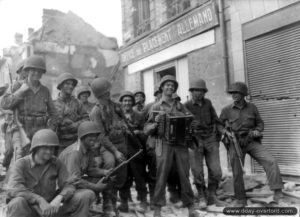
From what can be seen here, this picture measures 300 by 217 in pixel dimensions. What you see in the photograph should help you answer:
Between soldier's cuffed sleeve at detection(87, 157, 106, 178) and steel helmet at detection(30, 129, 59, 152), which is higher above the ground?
steel helmet at detection(30, 129, 59, 152)

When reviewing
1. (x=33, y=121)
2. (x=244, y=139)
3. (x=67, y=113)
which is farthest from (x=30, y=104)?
(x=244, y=139)

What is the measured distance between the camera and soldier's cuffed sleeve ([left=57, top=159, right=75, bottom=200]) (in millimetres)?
4078

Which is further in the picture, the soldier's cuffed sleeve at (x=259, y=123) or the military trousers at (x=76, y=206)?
the soldier's cuffed sleeve at (x=259, y=123)

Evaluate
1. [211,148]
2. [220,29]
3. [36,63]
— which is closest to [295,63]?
[220,29]

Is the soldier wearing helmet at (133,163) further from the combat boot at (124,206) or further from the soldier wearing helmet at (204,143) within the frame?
the soldier wearing helmet at (204,143)

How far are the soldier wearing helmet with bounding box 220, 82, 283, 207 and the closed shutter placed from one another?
60.1 inches

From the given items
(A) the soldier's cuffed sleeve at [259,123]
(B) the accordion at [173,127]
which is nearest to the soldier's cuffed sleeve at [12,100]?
(B) the accordion at [173,127]

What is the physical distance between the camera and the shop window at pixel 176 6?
9992mm

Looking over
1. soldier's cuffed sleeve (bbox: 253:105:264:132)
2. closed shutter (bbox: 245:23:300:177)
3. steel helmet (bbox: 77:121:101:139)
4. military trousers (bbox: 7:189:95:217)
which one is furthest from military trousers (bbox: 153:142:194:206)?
closed shutter (bbox: 245:23:300:177)

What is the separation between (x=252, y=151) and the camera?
19.2 feet

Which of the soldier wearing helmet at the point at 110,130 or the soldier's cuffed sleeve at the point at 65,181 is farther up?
the soldier wearing helmet at the point at 110,130

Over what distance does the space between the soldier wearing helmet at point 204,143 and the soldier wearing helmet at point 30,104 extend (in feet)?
8.06

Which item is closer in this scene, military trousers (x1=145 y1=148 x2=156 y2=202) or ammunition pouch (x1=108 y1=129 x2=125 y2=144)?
ammunition pouch (x1=108 y1=129 x2=125 y2=144)

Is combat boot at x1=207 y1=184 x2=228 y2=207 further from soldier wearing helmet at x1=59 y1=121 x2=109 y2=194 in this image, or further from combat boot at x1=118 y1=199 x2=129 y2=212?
soldier wearing helmet at x1=59 y1=121 x2=109 y2=194
